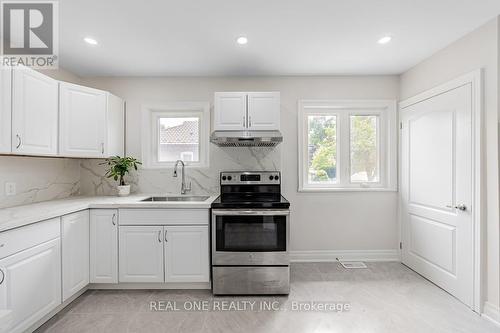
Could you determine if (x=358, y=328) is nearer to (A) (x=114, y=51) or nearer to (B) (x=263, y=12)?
(B) (x=263, y=12)

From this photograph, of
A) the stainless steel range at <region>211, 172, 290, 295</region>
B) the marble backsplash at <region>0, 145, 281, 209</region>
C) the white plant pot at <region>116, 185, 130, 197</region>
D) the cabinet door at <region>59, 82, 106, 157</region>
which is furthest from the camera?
the marble backsplash at <region>0, 145, 281, 209</region>

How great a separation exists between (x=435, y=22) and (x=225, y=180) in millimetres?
2458

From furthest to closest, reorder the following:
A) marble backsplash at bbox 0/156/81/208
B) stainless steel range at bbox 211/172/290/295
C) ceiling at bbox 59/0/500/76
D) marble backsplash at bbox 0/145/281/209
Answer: marble backsplash at bbox 0/145/281/209 → stainless steel range at bbox 211/172/290/295 → marble backsplash at bbox 0/156/81/208 → ceiling at bbox 59/0/500/76

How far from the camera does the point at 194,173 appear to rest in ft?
10.5

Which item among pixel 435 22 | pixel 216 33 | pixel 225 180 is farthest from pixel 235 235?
pixel 435 22

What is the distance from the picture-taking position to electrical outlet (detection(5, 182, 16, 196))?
2190 millimetres

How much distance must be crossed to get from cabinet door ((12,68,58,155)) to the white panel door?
12.2 feet

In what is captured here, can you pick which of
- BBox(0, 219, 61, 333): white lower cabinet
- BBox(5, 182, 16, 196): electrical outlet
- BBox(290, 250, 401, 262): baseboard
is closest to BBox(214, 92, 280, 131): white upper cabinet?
BBox(290, 250, 401, 262): baseboard

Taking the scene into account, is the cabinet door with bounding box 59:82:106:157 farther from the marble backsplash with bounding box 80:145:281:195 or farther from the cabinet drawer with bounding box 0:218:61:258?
the cabinet drawer with bounding box 0:218:61:258

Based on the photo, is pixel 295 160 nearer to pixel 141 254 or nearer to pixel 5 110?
pixel 141 254

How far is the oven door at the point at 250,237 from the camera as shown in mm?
2373

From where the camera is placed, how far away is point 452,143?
233 cm

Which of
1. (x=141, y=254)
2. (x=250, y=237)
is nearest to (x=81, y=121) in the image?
(x=141, y=254)

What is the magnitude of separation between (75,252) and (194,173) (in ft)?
4.77
